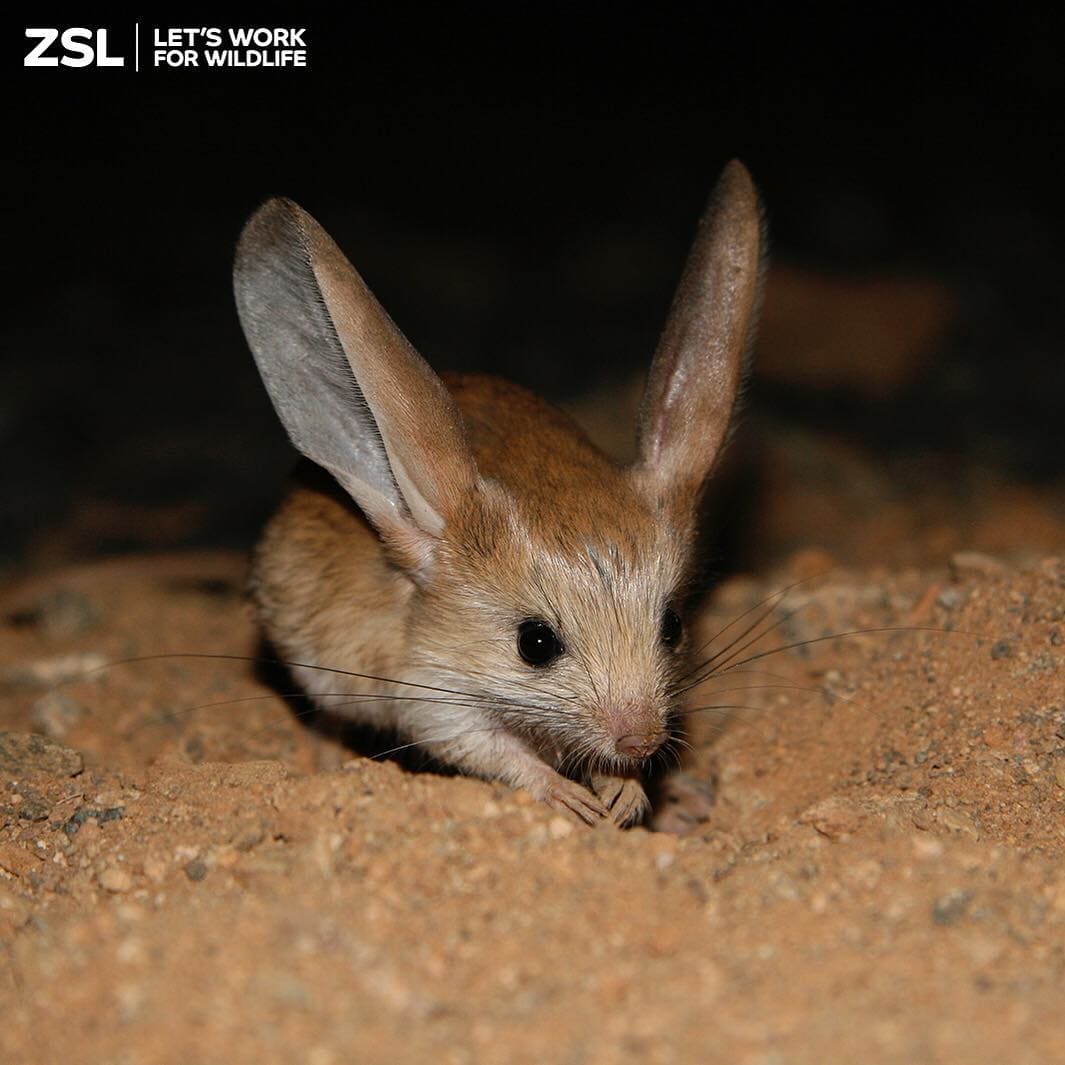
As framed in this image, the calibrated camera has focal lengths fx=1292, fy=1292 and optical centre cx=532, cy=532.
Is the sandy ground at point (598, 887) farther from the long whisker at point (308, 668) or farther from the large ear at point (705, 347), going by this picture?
the large ear at point (705, 347)

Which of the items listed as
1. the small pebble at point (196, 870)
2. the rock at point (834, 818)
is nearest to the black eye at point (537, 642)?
the rock at point (834, 818)

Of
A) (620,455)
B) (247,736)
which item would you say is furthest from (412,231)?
(247,736)

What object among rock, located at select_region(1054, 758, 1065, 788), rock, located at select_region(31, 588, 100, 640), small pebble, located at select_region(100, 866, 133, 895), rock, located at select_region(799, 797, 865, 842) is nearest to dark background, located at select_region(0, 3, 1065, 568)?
rock, located at select_region(31, 588, 100, 640)

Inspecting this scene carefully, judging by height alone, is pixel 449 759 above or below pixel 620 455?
below

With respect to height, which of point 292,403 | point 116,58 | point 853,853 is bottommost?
point 853,853

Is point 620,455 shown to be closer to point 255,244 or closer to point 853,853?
point 255,244

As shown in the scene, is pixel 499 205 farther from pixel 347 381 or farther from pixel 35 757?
pixel 35 757
